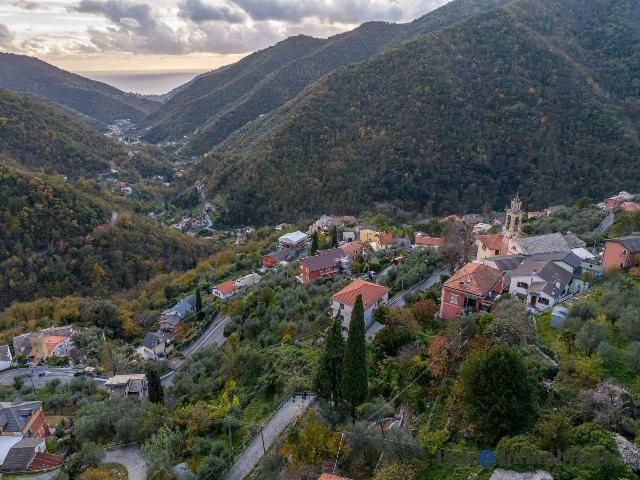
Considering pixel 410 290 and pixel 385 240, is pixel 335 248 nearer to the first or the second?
pixel 385 240

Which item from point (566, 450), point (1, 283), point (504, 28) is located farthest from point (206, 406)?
point (504, 28)

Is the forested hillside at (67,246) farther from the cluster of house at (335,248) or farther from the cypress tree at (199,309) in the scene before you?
the cypress tree at (199,309)

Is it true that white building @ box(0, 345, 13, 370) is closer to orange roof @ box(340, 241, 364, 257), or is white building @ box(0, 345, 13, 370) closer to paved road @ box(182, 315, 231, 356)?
paved road @ box(182, 315, 231, 356)

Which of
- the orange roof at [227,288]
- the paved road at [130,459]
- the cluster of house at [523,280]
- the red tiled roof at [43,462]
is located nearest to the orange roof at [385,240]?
the orange roof at [227,288]

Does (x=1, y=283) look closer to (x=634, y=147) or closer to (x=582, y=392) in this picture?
(x=582, y=392)

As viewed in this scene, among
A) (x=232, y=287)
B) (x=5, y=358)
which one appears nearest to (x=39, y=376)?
(x=5, y=358)

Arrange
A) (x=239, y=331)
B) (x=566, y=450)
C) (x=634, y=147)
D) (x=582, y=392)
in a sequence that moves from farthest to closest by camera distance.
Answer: (x=634, y=147) → (x=239, y=331) → (x=582, y=392) → (x=566, y=450)

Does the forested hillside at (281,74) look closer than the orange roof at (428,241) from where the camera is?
No
